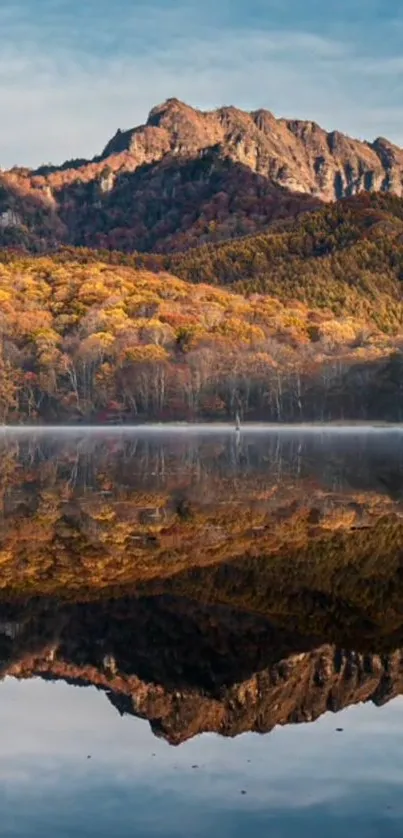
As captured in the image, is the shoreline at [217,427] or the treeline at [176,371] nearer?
the shoreline at [217,427]

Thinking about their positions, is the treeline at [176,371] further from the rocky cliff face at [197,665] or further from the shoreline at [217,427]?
the rocky cliff face at [197,665]

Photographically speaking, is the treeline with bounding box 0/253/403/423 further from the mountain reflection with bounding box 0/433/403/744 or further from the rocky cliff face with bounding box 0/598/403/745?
the rocky cliff face with bounding box 0/598/403/745

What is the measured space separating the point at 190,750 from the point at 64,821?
6.25ft

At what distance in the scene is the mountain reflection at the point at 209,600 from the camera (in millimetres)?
11219

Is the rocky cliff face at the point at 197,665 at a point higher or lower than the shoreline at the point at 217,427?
higher

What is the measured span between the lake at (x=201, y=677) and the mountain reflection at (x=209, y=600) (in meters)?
0.04

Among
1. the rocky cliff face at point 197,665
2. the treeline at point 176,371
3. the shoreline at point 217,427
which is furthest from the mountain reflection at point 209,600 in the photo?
the treeline at point 176,371

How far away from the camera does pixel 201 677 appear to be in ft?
38.1

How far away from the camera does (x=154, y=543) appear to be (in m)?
21.8

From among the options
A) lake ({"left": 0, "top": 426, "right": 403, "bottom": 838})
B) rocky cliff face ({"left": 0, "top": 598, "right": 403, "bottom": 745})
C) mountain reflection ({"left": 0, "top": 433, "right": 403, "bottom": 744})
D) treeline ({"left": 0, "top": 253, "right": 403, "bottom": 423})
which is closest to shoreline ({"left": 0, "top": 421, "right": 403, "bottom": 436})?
treeline ({"left": 0, "top": 253, "right": 403, "bottom": 423})

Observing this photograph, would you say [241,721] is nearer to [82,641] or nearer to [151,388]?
[82,641]

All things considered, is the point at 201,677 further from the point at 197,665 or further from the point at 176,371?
the point at 176,371

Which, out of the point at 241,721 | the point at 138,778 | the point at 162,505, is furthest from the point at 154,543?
the point at 138,778

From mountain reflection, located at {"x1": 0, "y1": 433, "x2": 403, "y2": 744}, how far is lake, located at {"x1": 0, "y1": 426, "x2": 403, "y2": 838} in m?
0.04
